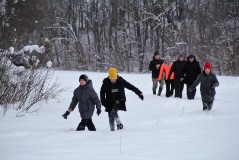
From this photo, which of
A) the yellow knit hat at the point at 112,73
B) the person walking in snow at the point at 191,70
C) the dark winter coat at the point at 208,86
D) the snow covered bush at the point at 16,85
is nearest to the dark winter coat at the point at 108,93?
the yellow knit hat at the point at 112,73

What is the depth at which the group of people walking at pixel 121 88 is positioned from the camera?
779cm

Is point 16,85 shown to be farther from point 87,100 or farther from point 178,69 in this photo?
point 178,69

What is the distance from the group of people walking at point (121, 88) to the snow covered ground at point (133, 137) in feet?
1.53

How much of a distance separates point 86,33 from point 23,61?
106 feet

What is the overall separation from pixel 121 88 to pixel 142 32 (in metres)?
30.4

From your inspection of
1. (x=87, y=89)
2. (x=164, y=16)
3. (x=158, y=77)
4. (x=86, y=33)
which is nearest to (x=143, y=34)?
(x=164, y=16)

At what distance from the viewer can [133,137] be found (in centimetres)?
651

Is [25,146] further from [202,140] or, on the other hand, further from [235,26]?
[235,26]

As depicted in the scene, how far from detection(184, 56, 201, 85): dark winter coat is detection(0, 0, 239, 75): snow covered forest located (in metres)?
13.1

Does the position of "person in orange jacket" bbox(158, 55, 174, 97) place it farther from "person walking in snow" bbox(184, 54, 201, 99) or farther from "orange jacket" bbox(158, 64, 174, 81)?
"person walking in snow" bbox(184, 54, 201, 99)

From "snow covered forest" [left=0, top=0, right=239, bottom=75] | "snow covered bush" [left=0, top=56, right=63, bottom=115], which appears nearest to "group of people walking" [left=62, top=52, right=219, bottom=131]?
"snow covered bush" [left=0, top=56, right=63, bottom=115]

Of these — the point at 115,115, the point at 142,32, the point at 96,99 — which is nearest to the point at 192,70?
the point at 115,115

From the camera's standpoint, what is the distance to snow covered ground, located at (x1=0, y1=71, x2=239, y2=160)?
5.02 m

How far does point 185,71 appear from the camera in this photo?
1285cm
